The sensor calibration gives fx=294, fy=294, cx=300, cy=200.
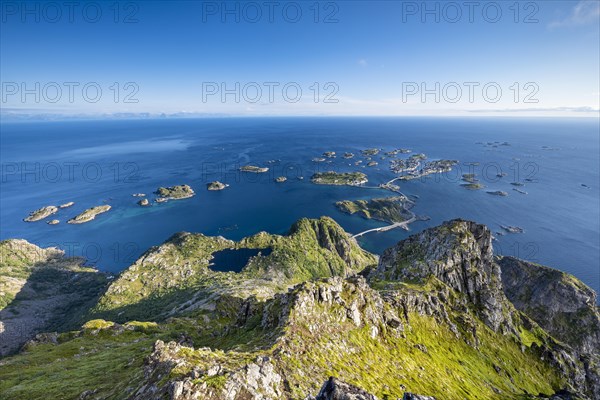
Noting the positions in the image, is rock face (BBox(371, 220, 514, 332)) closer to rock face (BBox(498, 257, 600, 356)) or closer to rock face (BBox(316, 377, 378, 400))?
rock face (BBox(498, 257, 600, 356))

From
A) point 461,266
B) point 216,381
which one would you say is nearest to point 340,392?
point 216,381

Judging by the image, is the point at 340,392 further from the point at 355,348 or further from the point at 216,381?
the point at 355,348

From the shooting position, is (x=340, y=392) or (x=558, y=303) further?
(x=558, y=303)

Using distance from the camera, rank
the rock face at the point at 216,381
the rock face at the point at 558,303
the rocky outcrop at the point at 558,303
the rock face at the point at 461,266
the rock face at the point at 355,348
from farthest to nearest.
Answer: the rock face at the point at 558,303 < the rocky outcrop at the point at 558,303 < the rock face at the point at 461,266 < the rock face at the point at 355,348 < the rock face at the point at 216,381

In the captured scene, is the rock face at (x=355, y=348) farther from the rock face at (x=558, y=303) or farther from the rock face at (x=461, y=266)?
the rock face at (x=558, y=303)

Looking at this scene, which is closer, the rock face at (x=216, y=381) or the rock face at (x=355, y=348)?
the rock face at (x=216, y=381)

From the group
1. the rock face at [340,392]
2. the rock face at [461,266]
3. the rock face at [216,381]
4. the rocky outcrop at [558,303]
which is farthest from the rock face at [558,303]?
the rock face at [216,381]

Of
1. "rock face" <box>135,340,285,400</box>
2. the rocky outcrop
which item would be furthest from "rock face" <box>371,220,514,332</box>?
"rock face" <box>135,340,285,400</box>

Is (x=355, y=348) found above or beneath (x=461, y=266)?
above

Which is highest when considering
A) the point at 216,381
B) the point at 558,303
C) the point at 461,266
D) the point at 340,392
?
the point at 340,392
